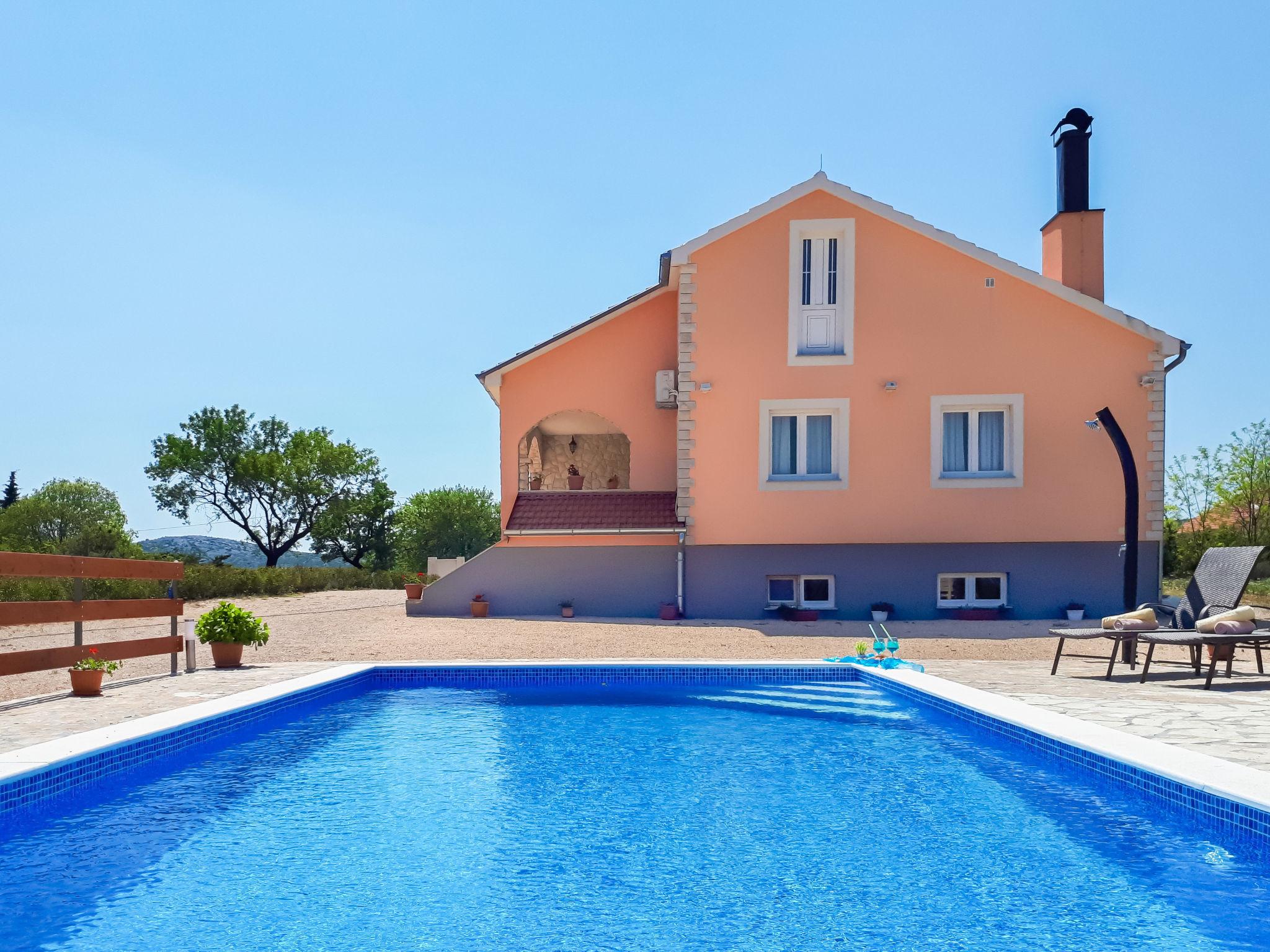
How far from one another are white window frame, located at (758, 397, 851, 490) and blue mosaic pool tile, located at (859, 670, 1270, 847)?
977 centimetres

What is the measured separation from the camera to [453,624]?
55.9ft

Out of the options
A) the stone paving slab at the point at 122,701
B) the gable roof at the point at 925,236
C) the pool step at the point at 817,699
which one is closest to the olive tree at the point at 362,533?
the gable roof at the point at 925,236

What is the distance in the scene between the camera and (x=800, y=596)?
18.6m

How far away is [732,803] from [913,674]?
15.7 ft

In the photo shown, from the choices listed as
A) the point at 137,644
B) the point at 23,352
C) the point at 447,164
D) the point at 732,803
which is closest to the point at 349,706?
the point at 137,644

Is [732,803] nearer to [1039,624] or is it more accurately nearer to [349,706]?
[349,706]

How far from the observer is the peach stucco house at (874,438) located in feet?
59.5

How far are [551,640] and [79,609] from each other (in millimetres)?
6899

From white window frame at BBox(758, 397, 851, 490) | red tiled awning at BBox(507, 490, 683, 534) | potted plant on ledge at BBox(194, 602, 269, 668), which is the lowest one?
potted plant on ledge at BBox(194, 602, 269, 668)

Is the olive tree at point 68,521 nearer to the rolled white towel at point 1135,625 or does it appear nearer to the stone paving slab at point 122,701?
the stone paving slab at point 122,701

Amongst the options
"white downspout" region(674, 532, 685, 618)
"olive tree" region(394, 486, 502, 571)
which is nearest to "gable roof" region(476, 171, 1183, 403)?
"white downspout" region(674, 532, 685, 618)

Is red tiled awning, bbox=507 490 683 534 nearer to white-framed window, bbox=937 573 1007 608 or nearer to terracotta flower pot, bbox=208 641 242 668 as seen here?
white-framed window, bbox=937 573 1007 608

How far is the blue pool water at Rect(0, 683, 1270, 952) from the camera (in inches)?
177

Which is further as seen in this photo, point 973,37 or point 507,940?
point 973,37
